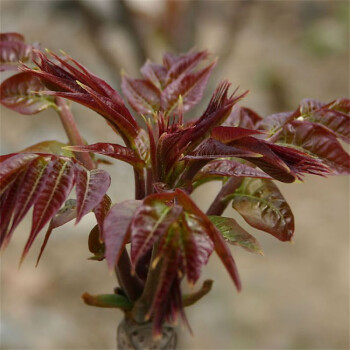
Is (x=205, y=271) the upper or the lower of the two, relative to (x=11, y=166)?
lower

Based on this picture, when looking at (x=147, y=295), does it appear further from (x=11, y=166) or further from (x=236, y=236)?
(x=11, y=166)

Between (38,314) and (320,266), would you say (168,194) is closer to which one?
(38,314)

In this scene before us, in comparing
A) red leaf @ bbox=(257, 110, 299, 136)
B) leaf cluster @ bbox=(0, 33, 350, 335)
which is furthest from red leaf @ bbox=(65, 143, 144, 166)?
red leaf @ bbox=(257, 110, 299, 136)

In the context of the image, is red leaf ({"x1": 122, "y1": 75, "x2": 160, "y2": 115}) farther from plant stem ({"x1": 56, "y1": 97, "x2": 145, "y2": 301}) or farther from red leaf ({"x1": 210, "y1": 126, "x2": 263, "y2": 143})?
red leaf ({"x1": 210, "y1": 126, "x2": 263, "y2": 143})

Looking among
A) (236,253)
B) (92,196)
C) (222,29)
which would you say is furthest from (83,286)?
(222,29)

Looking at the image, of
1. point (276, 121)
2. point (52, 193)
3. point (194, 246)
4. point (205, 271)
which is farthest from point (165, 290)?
point (205, 271)

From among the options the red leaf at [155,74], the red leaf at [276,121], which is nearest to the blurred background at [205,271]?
the red leaf at [155,74]
